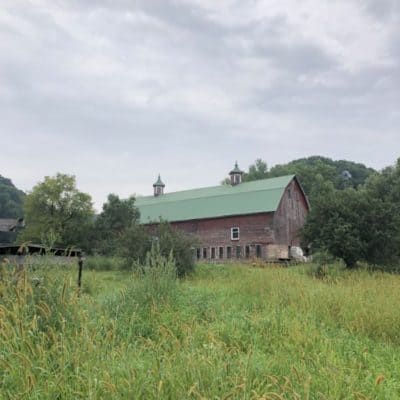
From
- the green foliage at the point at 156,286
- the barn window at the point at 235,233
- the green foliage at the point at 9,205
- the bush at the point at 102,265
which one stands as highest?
the green foliage at the point at 9,205

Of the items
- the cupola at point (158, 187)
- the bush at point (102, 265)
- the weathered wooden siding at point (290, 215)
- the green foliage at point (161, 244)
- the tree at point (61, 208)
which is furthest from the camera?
the cupola at point (158, 187)

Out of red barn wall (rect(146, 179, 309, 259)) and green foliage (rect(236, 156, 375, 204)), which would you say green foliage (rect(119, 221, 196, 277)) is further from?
green foliage (rect(236, 156, 375, 204))

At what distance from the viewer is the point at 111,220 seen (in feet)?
122

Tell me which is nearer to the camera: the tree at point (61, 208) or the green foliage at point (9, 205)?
the tree at point (61, 208)

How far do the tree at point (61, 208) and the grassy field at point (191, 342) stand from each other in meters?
27.9

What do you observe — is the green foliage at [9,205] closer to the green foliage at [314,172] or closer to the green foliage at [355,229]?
the green foliage at [314,172]

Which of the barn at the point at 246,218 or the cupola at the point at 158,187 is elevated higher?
Result: the cupola at the point at 158,187

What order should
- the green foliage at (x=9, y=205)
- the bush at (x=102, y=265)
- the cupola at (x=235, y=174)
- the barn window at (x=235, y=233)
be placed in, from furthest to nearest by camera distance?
1. the green foliage at (x=9, y=205)
2. the cupola at (x=235, y=174)
3. the barn window at (x=235, y=233)
4. the bush at (x=102, y=265)

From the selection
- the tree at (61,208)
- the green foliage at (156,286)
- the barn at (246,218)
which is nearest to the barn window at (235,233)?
the barn at (246,218)

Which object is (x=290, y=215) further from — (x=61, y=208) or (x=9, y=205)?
(x=9, y=205)

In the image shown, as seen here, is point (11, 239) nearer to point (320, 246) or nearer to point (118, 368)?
point (320, 246)

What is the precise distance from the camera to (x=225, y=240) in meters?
39.7

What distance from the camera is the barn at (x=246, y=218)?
122 feet

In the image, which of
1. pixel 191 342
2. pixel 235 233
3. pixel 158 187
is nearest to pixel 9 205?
pixel 158 187
